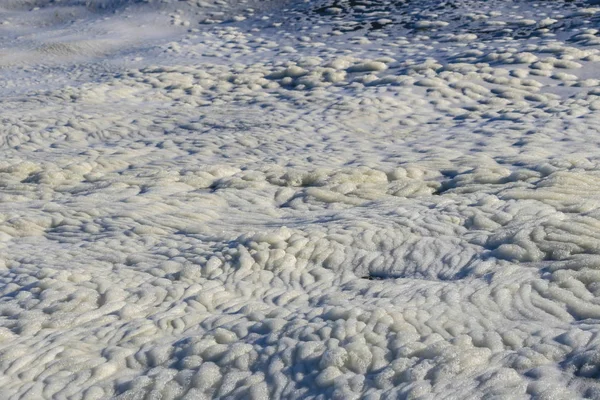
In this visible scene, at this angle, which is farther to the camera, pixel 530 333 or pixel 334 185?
pixel 334 185

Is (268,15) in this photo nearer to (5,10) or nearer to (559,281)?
(5,10)

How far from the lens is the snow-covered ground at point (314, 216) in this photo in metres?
3.34

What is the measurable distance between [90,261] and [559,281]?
290 centimetres

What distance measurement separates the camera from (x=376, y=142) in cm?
739

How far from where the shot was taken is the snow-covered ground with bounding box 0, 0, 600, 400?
11.0 ft

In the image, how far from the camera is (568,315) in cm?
352

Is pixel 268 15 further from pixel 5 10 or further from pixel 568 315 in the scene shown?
pixel 568 315

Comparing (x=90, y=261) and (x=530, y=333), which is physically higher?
(x=530, y=333)

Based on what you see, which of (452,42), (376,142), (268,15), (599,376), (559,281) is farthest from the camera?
(268,15)

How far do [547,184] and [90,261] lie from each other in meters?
3.19

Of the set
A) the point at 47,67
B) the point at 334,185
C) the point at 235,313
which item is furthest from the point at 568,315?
the point at 47,67

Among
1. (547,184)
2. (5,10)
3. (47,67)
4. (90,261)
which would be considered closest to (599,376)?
(547,184)

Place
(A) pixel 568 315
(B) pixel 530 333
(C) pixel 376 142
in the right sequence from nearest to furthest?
1. (B) pixel 530 333
2. (A) pixel 568 315
3. (C) pixel 376 142

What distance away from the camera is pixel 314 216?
541 centimetres
